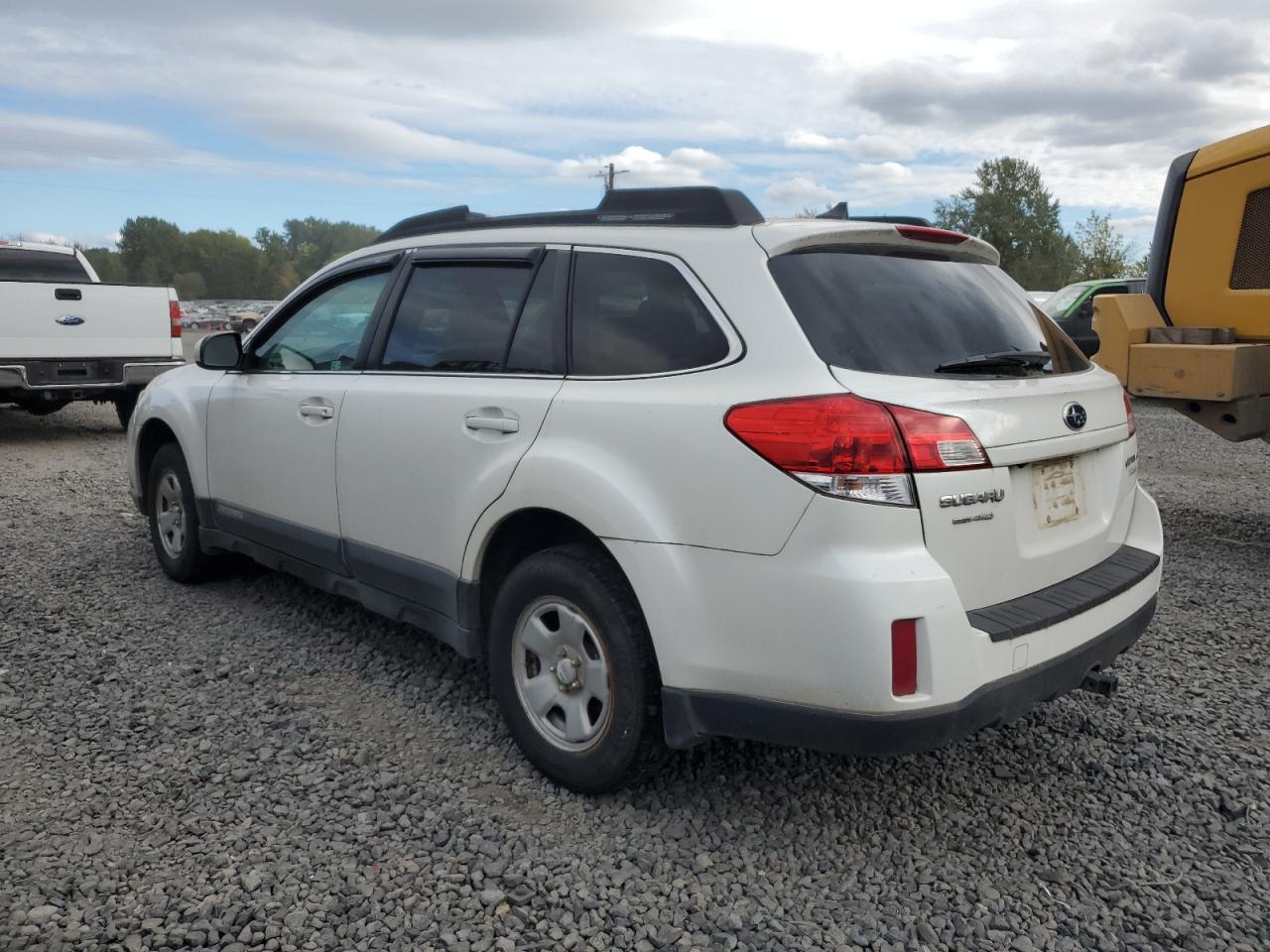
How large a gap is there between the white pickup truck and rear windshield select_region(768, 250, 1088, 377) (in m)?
9.20

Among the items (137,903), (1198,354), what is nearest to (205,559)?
(137,903)

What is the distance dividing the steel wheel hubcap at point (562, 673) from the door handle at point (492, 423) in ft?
1.79

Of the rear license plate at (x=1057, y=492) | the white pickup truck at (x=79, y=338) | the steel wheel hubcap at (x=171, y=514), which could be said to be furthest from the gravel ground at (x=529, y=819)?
the white pickup truck at (x=79, y=338)

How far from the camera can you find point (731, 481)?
8.60ft

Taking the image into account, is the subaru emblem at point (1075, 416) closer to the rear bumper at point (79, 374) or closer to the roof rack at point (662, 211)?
the roof rack at point (662, 211)

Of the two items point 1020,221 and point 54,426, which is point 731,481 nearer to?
point 54,426

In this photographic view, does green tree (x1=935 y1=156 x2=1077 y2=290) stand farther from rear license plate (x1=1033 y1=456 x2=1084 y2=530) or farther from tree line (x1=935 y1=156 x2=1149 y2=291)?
rear license plate (x1=1033 y1=456 x2=1084 y2=530)

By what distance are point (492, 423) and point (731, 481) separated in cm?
98

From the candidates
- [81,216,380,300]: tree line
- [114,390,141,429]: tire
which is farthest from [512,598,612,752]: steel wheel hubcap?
[81,216,380,300]: tree line

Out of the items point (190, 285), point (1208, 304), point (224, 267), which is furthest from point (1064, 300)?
point (224, 267)

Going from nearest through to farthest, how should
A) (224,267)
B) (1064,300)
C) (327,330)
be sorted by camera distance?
(327,330) → (1064,300) → (224,267)

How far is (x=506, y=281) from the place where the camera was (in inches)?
139

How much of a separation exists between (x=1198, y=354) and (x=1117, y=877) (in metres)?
3.87

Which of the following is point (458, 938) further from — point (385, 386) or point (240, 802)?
point (385, 386)
